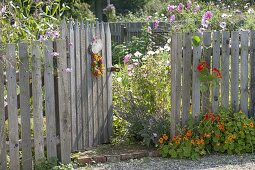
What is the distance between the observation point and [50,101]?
4859mm

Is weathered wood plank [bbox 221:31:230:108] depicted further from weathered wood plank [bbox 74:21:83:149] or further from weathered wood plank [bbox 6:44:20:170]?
weathered wood plank [bbox 6:44:20:170]

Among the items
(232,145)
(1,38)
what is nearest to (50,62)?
(1,38)

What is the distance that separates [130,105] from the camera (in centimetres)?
609

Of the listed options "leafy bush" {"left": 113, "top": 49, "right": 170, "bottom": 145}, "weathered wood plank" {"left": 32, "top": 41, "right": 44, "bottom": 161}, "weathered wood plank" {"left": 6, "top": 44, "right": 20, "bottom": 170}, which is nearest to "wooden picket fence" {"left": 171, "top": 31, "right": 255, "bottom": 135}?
"leafy bush" {"left": 113, "top": 49, "right": 170, "bottom": 145}

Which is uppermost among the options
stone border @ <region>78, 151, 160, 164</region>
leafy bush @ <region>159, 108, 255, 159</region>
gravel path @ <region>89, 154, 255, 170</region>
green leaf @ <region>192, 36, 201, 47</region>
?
green leaf @ <region>192, 36, 201, 47</region>

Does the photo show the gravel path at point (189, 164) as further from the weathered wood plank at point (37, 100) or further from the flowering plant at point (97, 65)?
the flowering plant at point (97, 65)

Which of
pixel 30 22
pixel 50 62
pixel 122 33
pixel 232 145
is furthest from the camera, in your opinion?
pixel 122 33

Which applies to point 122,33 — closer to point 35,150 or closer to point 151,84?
point 151,84

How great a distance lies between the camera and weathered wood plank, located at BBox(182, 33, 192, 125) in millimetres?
5422

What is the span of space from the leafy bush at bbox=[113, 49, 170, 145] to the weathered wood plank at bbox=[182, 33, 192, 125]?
0.31 m

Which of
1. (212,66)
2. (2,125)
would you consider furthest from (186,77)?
(2,125)

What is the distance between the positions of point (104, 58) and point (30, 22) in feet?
3.24

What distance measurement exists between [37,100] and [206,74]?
6.27 ft

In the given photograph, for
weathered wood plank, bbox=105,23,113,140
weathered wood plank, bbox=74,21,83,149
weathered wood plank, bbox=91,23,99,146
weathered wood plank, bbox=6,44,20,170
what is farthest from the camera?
weathered wood plank, bbox=105,23,113,140
